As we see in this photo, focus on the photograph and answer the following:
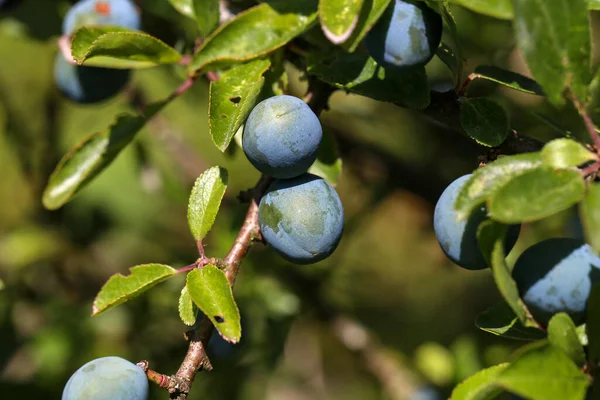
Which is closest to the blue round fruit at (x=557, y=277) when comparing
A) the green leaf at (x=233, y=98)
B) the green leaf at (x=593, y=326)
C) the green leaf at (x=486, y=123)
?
the green leaf at (x=593, y=326)

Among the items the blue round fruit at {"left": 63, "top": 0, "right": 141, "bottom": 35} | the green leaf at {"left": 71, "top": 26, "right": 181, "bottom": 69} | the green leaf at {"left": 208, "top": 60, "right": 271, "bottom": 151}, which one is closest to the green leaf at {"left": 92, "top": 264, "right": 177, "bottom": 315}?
the green leaf at {"left": 208, "top": 60, "right": 271, "bottom": 151}

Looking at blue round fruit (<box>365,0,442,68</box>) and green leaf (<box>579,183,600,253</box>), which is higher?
blue round fruit (<box>365,0,442,68</box>)

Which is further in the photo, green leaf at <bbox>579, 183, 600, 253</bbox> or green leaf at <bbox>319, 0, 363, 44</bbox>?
green leaf at <bbox>319, 0, 363, 44</bbox>

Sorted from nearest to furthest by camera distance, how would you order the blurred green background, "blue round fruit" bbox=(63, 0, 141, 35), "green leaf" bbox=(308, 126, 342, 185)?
"green leaf" bbox=(308, 126, 342, 185) → "blue round fruit" bbox=(63, 0, 141, 35) → the blurred green background

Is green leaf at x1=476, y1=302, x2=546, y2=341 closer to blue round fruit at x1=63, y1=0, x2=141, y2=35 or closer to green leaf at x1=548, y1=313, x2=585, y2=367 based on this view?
green leaf at x1=548, y1=313, x2=585, y2=367

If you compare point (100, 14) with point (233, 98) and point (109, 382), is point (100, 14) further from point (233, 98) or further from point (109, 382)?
point (109, 382)

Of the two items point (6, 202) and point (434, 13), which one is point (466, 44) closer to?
point (434, 13)

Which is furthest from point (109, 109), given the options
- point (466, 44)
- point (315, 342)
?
point (466, 44)
